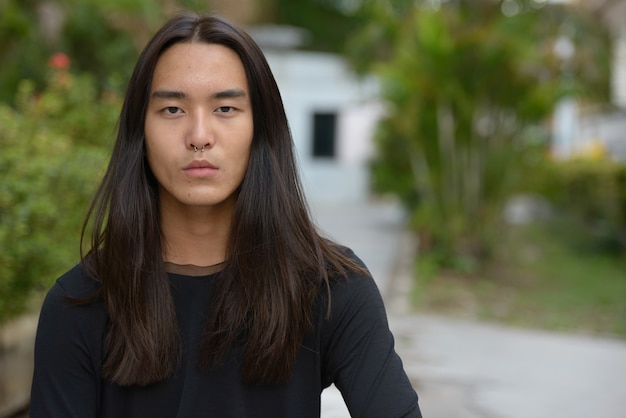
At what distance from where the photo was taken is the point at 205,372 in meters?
1.83

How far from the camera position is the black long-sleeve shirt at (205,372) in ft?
5.97

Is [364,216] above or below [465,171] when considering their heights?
below

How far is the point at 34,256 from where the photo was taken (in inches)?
150

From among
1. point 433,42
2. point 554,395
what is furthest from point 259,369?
point 433,42

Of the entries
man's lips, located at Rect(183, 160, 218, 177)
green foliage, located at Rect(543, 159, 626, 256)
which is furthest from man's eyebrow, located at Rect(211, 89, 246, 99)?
green foliage, located at Rect(543, 159, 626, 256)

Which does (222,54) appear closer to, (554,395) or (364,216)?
(554,395)

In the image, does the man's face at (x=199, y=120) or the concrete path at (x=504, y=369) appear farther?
the concrete path at (x=504, y=369)

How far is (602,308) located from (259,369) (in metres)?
6.98

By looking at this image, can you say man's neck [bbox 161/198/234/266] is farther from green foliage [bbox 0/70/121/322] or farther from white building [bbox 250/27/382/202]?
white building [bbox 250/27/382/202]

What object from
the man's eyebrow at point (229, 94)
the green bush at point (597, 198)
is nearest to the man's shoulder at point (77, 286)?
the man's eyebrow at point (229, 94)

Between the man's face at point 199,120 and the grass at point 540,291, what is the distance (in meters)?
5.97

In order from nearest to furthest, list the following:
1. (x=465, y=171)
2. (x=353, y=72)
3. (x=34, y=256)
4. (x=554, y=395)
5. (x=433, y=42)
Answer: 1. (x=34, y=256)
2. (x=554, y=395)
3. (x=433, y=42)
4. (x=465, y=171)
5. (x=353, y=72)

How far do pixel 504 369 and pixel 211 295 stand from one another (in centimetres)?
428

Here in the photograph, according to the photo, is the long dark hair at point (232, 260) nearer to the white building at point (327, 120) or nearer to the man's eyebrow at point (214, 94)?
the man's eyebrow at point (214, 94)
